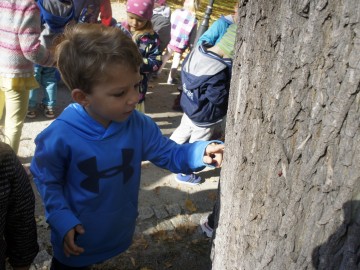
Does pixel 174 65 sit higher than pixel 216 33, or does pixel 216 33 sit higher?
pixel 216 33

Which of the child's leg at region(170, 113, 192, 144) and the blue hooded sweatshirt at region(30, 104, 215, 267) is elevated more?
the blue hooded sweatshirt at region(30, 104, 215, 267)

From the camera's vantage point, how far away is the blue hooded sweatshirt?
176 cm

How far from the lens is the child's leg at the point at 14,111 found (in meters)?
3.38

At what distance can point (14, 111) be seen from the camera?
11.2ft

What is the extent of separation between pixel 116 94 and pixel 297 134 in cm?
91

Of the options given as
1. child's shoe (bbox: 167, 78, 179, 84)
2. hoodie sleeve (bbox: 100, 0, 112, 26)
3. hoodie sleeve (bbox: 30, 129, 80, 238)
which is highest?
hoodie sleeve (bbox: 100, 0, 112, 26)

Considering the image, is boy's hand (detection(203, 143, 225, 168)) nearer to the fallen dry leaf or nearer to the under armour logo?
the under armour logo

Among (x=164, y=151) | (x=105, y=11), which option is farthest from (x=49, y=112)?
(x=164, y=151)

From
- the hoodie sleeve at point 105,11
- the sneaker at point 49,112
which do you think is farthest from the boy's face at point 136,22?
the sneaker at point 49,112

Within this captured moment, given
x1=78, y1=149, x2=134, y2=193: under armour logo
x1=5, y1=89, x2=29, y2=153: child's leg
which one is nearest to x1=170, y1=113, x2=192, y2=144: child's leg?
x1=5, y1=89, x2=29, y2=153: child's leg

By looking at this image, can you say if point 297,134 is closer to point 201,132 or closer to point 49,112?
point 201,132

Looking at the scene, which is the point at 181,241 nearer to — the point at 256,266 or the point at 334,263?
the point at 256,266

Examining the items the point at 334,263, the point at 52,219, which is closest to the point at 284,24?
the point at 334,263

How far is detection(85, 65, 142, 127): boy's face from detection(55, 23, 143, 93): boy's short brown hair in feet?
0.07
